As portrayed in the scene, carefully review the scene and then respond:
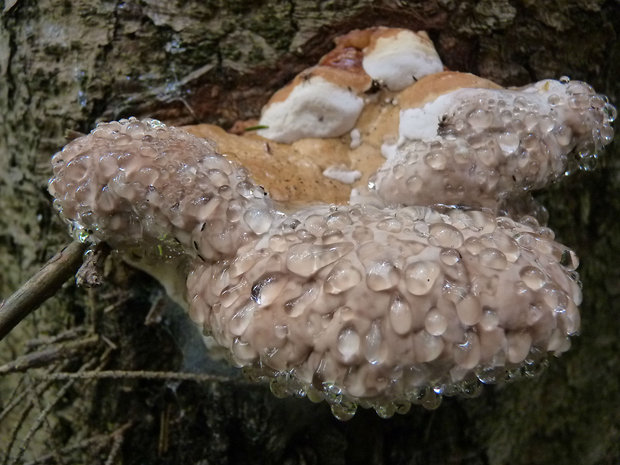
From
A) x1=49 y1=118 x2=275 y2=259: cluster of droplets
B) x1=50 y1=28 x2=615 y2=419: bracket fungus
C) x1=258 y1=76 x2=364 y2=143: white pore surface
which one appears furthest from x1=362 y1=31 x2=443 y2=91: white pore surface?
x1=49 y1=118 x2=275 y2=259: cluster of droplets

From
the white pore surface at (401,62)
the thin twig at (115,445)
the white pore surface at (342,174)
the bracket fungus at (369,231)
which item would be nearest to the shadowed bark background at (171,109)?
the thin twig at (115,445)

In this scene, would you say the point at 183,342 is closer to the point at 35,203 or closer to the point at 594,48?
the point at 35,203

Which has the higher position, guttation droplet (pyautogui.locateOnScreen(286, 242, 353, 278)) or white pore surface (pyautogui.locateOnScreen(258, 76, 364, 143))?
guttation droplet (pyautogui.locateOnScreen(286, 242, 353, 278))

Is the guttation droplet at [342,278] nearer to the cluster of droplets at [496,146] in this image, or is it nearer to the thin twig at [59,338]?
the cluster of droplets at [496,146]

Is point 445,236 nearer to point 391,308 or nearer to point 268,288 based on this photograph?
point 391,308

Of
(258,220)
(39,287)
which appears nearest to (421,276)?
(258,220)

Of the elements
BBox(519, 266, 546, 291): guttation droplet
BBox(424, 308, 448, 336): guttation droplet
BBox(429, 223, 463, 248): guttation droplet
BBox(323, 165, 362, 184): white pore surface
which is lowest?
BBox(323, 165, 362, 184): white pore surface

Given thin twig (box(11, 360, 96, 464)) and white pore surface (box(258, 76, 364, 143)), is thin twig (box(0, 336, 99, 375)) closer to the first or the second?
thin twig (box(11, 360, 96, 464))
